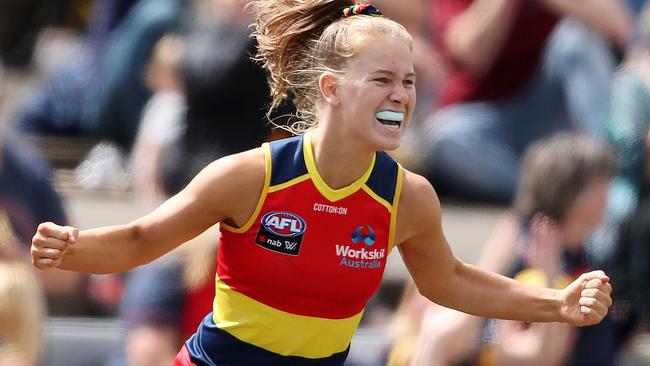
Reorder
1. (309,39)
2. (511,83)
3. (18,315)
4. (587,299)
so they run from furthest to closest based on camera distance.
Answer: (511,83) → (18,315) → (309,39) → (587,299)

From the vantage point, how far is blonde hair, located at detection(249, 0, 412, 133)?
149 inches

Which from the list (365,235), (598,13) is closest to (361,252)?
(365,235)

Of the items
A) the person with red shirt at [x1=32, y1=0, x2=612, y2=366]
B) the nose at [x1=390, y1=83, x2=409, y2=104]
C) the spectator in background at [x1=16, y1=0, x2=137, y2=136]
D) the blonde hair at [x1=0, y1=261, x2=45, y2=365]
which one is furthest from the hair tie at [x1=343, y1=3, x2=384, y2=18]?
the spectator in background at [x1=16, y1=0, x2=137, y2=136]

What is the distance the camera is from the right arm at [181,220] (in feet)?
12.1

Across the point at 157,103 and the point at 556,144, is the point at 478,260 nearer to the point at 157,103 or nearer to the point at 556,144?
the point at 556,144

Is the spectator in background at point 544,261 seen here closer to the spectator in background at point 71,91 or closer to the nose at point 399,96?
the nose at point 399,96

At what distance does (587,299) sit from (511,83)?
3222 mm

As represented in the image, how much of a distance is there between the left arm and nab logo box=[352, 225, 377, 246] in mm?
101

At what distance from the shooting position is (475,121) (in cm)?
677

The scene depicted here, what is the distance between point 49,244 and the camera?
3568mm

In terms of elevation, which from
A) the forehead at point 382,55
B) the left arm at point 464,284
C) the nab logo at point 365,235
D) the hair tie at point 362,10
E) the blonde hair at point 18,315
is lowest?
the blonde hair at point 18,315

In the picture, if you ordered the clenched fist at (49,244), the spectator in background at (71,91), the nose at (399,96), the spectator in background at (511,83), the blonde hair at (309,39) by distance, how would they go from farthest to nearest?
the spectator in background at (71,91)
the spectator in background at (511,83)
the blonde hair at (309,39)
the nose at (399,96)
the clenched fist at (49,244)

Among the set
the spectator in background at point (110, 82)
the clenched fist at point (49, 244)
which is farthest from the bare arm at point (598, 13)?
the clenched fist at point (49, 244)

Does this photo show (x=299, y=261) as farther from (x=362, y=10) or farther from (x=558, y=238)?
(x=558, y=238)
